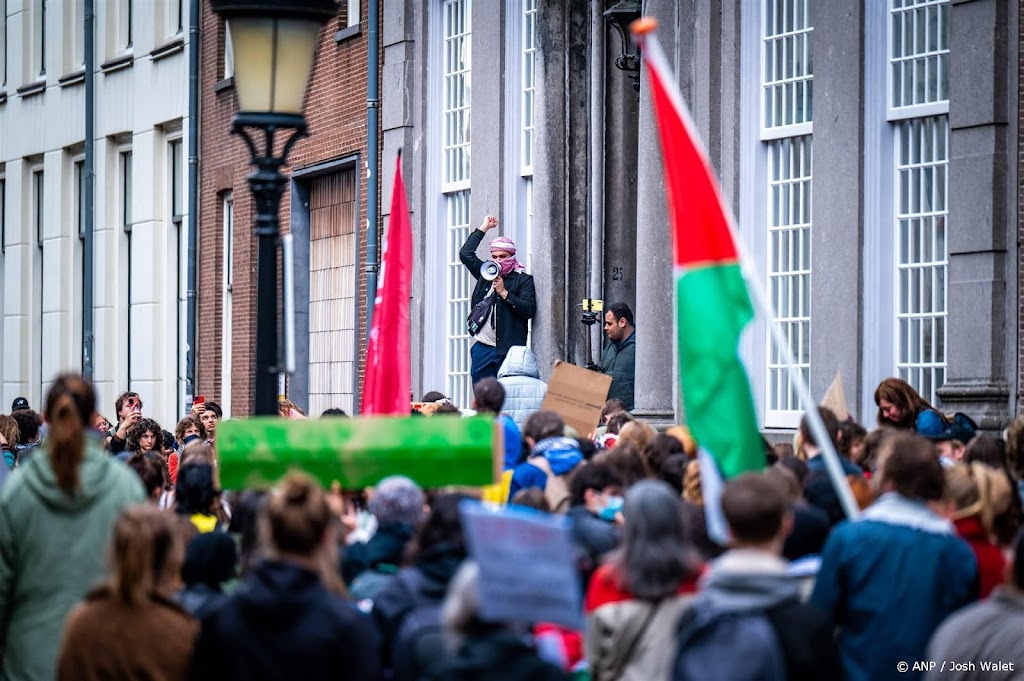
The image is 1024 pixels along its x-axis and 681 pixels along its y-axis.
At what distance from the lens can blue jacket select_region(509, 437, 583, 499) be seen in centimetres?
980

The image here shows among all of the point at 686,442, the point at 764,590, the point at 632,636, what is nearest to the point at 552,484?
the point at 686,442

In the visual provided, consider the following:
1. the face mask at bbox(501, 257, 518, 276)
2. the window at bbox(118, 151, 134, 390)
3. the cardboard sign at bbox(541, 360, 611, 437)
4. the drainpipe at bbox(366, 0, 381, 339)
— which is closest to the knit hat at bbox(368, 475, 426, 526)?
the cardboard sign at bbox(541, 360, 611, 437)

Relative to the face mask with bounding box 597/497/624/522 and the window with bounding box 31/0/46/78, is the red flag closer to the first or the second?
the face mask with bounding box 597/497/624/522

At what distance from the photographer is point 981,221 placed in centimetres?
1319

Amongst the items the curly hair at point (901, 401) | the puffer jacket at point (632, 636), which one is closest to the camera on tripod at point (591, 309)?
the curly hair at point (901, 401)

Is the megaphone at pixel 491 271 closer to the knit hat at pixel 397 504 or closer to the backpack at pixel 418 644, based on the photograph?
the knit hat at pixel 397 504

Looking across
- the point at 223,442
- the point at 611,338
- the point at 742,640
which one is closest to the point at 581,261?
the point at 611,338

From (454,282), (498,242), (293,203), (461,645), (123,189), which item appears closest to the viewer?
(461,645)

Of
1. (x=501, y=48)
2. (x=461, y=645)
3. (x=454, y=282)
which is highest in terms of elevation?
(x=501, y=48)

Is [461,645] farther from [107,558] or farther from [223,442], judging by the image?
[223,442]

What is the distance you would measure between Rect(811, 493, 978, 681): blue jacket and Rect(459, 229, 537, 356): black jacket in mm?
11111

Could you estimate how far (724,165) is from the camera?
15867 millimetres

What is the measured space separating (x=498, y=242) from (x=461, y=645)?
12684 mm

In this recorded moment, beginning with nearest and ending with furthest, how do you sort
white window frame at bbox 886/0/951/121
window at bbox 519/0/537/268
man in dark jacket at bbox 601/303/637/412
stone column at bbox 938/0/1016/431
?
stone column at bbox 938/0/1016/431 → white window frame at bbox 886/0/951/121 → man in dark jacket at bbox 601/303/637/412 → window at bbox 519/0/537/268
